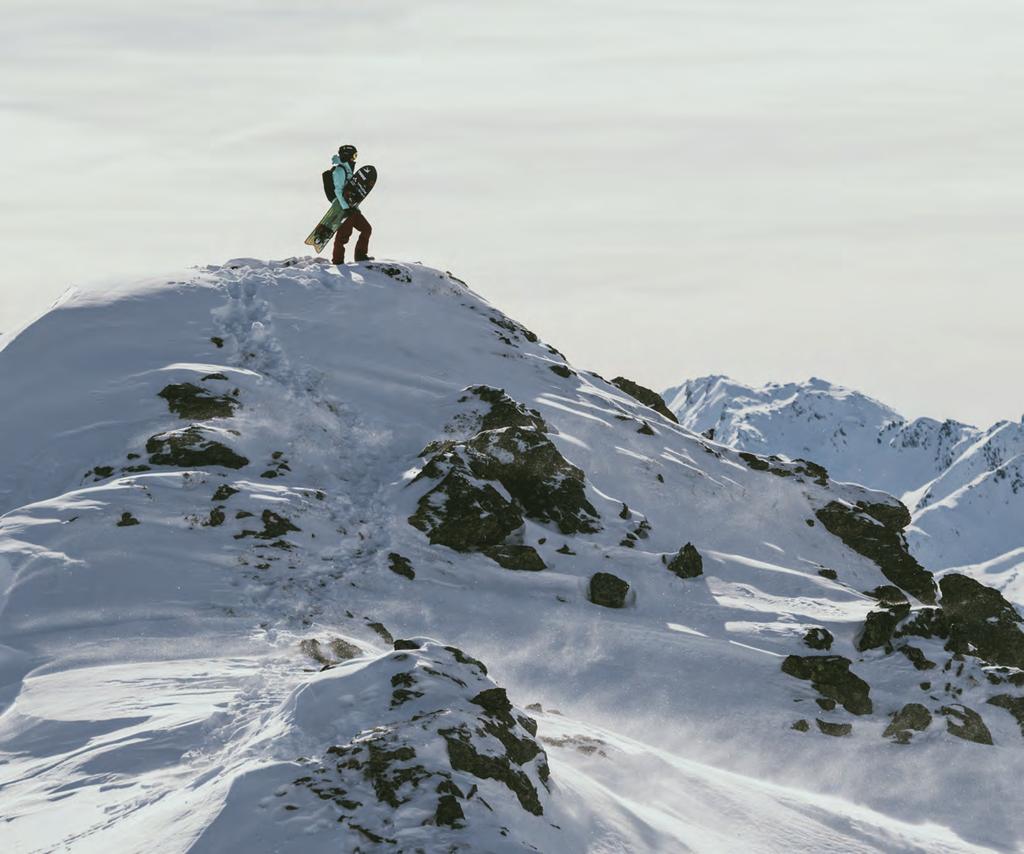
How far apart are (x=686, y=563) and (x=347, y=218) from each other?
15828 millimetres

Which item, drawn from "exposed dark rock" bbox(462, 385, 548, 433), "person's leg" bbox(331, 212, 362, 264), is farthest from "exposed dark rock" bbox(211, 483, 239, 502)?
"person's leg" bbox(331, 212, 362, 264)

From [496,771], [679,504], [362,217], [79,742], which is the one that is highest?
[362,217]

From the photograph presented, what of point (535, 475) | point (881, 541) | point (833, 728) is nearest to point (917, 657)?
point (833, 728)

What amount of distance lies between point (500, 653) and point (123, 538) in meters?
7.21

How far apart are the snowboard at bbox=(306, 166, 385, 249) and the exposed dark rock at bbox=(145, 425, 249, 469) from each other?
10849mm

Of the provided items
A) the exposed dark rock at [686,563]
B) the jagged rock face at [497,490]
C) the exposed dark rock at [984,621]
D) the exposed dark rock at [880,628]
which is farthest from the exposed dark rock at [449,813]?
the exposed dark rock at [984,621]

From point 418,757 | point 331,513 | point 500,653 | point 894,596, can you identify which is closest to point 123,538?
point 331,513

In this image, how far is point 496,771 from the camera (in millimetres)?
14273

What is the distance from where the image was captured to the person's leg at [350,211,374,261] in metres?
36.4

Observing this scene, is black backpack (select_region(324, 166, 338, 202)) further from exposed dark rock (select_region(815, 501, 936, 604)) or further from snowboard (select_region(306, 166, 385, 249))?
exposed dark rock (select_region(815, 501, 936, 604))

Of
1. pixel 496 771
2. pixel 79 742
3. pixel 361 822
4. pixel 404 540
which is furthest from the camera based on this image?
pixel 404 540

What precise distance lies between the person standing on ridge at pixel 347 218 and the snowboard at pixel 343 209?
148 millimetres

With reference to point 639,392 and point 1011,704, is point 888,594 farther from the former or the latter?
point 639,392

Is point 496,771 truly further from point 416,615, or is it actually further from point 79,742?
point 416,615
